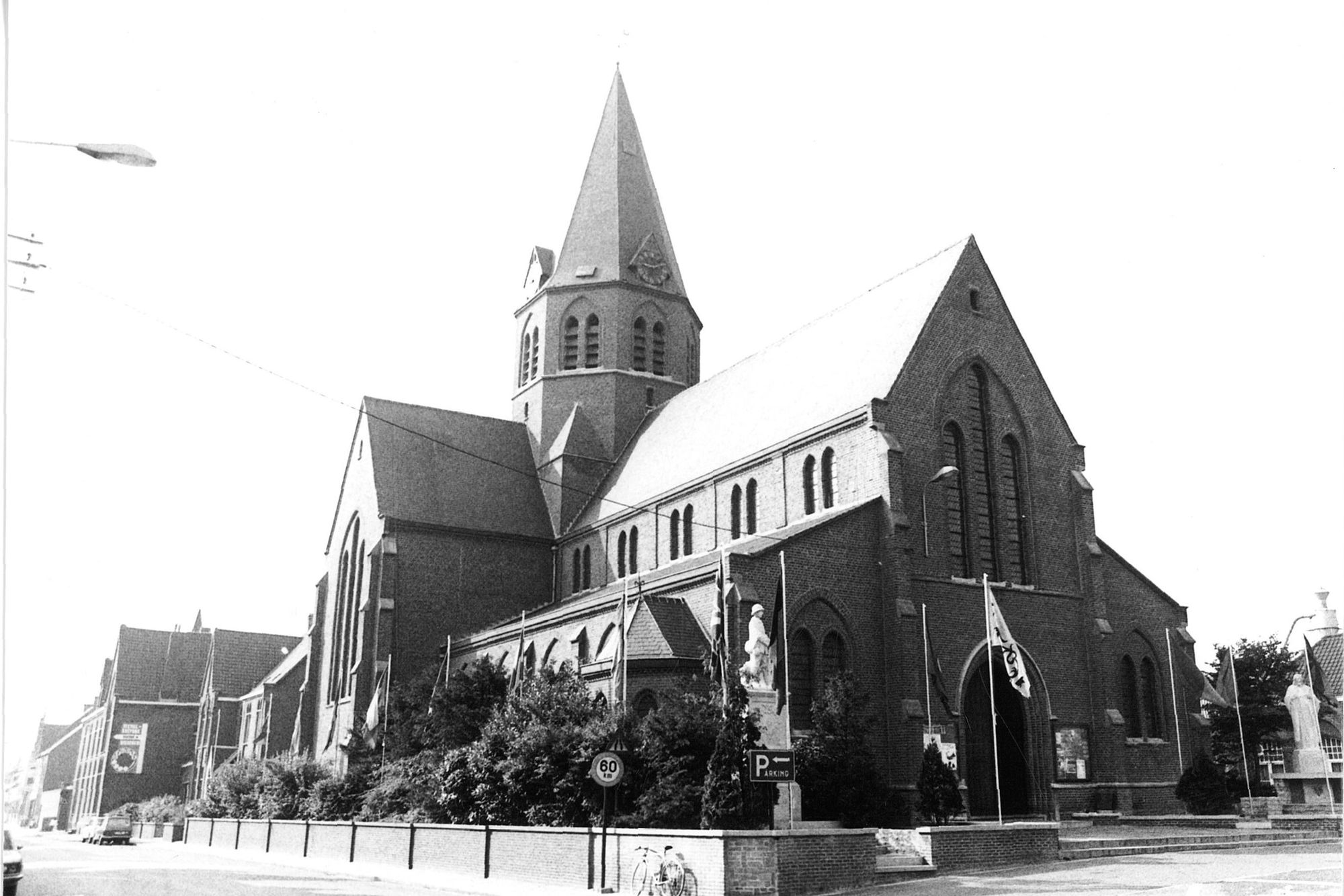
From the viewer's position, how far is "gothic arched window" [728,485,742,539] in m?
36.7

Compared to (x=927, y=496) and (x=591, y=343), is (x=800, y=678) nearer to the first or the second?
(x=927, y=496)

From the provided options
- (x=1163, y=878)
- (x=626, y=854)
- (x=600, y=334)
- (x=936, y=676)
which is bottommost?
(x=1163, y=878)

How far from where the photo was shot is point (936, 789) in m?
25.8

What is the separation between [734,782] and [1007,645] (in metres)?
10.6

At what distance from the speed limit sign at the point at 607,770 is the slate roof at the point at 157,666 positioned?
6219cm

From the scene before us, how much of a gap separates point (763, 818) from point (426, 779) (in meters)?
12.5

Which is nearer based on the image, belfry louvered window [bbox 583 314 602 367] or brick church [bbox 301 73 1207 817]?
brick church [bbox 301 73 1207 817]

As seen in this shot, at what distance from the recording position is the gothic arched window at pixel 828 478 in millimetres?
33688

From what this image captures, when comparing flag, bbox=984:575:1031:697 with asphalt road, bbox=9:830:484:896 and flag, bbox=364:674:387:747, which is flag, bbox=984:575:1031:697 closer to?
asphalt road, bbox=9:830:484:896

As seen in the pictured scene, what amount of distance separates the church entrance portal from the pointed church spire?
2623cm

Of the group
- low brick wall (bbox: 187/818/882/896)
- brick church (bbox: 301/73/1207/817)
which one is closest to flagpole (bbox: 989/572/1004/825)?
brick church (bbox: 301/73/1207/817)

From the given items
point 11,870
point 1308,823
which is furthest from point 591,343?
point 11,870

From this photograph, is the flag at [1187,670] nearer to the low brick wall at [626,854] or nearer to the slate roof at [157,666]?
the low brick wall at [626,854]

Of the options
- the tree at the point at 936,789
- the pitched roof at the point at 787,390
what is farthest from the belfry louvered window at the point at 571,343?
the tree at the point at 936,789
